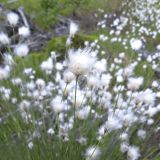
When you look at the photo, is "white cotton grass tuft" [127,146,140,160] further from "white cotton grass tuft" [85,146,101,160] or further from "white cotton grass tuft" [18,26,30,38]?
"white cotton grass tuft" [18,26,30,38]

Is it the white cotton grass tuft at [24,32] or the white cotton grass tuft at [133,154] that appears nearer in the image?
the white cotton grass tuft at [133,154]

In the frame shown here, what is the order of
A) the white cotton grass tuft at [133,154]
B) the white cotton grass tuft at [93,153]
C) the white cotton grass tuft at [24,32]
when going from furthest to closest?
1. the white cotton grass tuft at [24,32]
2. the white cotton grass tuft at [133,154]
3. the white cotton grass tuft at [93,153]

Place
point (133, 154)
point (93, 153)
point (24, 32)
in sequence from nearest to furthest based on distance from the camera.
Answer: point (93, 153) < point (133, 154) < point (24, 32)

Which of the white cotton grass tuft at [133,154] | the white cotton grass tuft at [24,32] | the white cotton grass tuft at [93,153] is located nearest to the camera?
the white cotton grass tuft at [93,153]

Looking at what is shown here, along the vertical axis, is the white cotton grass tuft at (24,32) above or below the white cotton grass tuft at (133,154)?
above

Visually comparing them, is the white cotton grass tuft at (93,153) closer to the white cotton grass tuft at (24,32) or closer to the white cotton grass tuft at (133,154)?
the white cotton grass tuft at (133,154)

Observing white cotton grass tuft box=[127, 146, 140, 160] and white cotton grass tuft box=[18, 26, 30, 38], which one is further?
white cotton grass tuft box=[18, 26, 30, 38]

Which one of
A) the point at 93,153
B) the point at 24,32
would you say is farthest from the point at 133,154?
the point at 24,32

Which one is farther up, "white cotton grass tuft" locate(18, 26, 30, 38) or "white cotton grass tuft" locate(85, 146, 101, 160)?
"white cotton grass tuft" locate(18, 26, 30, 38)

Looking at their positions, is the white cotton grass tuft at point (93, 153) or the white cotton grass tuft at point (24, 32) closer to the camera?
the white cotton grass tuft at point (93, 153)

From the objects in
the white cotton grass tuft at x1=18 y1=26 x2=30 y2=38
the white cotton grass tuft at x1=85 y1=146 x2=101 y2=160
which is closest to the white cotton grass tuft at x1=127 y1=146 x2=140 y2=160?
the white cotton grass tuft at x1=85 y1=146 x2=101 y2=160

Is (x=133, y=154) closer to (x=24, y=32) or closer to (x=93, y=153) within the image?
(x=93, y=153)

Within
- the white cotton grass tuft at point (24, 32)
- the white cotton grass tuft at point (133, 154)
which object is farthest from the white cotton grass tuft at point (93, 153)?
the white cotton grass tuft at point (24, 32)

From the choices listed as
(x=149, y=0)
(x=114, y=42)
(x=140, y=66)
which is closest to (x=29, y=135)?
(x=140, y=66)
